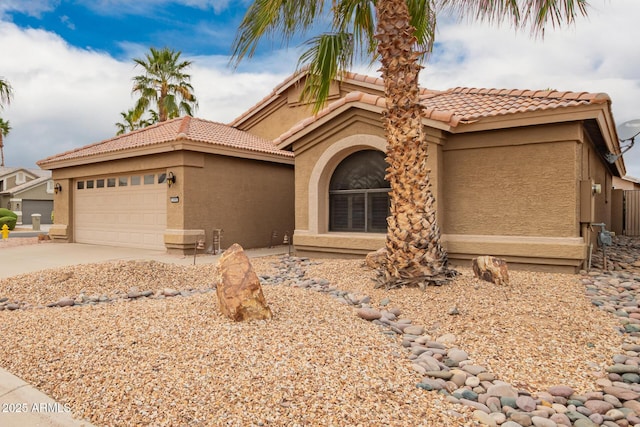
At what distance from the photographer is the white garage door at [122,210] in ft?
47.3

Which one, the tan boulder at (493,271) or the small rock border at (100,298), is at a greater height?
the tan boulder at (493,271)

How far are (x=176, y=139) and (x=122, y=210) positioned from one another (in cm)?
450

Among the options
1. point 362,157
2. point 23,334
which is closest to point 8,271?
point 23,334

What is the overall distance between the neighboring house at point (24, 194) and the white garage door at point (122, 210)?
3191 cm

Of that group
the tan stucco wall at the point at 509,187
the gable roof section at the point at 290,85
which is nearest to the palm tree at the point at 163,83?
the gable roof section at the point at 290,85

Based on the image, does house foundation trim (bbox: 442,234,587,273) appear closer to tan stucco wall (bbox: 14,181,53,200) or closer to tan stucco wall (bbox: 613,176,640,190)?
tan stucco wall (bbox: 613,176,640,190)

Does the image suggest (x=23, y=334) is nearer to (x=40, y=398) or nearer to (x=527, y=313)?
(x=40, y=398)

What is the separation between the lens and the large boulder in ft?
16.5

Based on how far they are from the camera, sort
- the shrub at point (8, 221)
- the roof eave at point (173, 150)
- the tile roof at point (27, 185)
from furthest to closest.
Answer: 1. the tile roof at point (27, 185)
2. the shrub at point (8, 221)
3. the roof eave at point (173, 150)

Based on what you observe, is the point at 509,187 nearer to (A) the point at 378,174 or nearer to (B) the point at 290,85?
(A) the point at 378,174

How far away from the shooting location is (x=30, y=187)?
4431 cm

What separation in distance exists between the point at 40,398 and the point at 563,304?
658cm

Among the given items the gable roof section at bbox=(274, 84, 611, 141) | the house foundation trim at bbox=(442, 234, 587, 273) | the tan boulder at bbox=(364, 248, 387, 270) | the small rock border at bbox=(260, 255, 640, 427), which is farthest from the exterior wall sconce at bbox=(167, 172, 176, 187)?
the small rock border at bbox=(260, 255, 640, 427)

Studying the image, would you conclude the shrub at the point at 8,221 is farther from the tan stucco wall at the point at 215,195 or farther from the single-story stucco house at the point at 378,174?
the single-story stucco house at the point at 378,174
